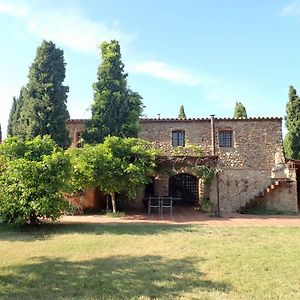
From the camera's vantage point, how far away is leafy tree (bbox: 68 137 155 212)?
547 inches

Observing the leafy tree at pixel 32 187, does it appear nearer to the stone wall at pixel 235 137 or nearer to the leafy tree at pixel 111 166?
the leafy tree at pixel 111 166

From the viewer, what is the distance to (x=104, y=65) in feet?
63.2

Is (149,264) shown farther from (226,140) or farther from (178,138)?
(226,140)

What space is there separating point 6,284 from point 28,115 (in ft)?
47.8

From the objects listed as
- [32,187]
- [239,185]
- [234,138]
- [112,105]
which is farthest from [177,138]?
[32,187]

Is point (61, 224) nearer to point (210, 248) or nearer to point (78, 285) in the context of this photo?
point (210, 248)

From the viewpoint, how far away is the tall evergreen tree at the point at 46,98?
60.3 ft

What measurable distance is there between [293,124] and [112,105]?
15482 millimetres

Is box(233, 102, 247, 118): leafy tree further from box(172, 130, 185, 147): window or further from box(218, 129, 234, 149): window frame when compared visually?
box(172, 130, 185, 147): window

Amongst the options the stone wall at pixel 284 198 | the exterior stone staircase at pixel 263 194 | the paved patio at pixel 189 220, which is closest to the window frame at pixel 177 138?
the exterior stone staircase at pixel 263 194

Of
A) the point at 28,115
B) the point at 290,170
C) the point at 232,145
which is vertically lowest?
the point at 290,170

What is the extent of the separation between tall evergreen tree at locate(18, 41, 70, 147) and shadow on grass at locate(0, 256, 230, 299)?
12517mm

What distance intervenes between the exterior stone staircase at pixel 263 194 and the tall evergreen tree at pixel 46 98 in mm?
10506

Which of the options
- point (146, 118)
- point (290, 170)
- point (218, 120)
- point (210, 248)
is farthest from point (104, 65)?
point (210, 248)
